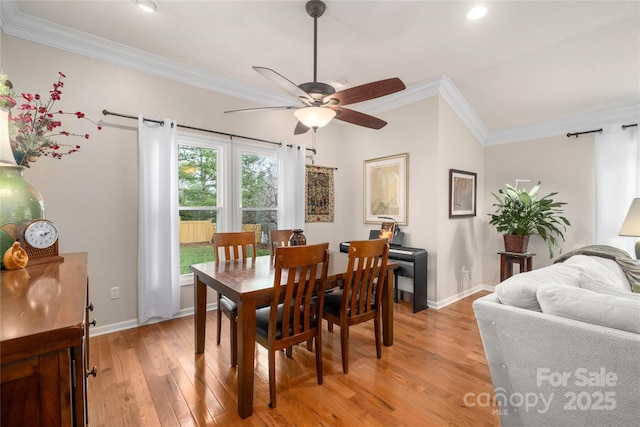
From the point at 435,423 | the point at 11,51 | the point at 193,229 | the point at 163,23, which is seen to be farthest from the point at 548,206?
the point at 11,51

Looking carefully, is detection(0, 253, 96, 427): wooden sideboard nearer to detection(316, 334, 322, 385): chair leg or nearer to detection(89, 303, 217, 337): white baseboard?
detection(316, 334, 322, 385): chair leg

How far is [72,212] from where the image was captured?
8.77 ft

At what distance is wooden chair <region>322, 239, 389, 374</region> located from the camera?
7.04 feet

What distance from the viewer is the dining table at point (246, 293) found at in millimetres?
1734

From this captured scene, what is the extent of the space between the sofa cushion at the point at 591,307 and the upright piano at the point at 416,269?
6.97 ft

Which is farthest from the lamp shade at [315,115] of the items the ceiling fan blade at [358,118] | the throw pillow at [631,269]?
the throw pillow at [631,269]

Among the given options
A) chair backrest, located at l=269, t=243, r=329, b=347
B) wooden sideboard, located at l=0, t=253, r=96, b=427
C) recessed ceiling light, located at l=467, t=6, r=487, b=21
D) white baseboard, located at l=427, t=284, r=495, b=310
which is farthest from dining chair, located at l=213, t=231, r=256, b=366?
recessed ceiling light, located at l=467, t=6, r=487, b=21

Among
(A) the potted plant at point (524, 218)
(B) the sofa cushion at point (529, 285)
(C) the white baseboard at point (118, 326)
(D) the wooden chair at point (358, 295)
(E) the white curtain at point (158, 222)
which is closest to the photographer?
(B) the sofa cushion at point (529, 285)

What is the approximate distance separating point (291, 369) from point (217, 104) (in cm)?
299

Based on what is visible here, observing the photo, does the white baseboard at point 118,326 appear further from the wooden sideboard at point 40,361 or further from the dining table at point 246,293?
the wooden sideboard at point 40,361

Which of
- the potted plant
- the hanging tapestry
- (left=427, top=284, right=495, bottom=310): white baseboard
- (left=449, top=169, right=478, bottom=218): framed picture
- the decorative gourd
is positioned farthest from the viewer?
the hanging tapestry

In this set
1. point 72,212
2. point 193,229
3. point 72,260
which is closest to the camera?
point 72,260

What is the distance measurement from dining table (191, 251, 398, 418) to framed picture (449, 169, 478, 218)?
1777mm

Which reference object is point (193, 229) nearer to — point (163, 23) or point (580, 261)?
point (163, 23)
